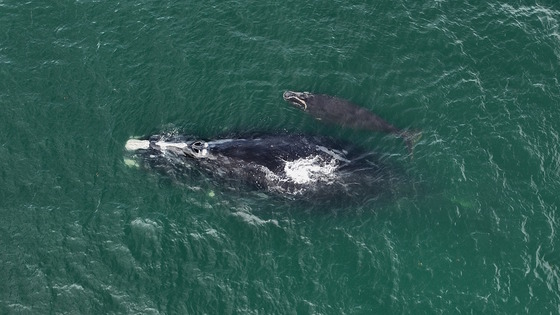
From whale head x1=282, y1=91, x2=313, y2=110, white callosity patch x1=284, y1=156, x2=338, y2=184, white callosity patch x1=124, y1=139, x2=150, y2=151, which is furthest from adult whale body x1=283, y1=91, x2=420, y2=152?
white callosity patch x1=124, y1=139, x2=150, y2=151

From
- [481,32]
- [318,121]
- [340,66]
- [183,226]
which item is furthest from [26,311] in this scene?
[481,32]

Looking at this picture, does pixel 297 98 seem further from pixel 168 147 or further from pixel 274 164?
pixel 168 147

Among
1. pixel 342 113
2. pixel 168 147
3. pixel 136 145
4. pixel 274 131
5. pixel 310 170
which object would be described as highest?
pixel 342 113

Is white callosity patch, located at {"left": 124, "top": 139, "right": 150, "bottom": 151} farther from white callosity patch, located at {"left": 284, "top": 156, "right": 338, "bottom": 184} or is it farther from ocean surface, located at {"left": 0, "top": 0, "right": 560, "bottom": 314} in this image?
white callosity patch, located at {"left": 284, "top": 156, "right": 338, "bottom": 184}

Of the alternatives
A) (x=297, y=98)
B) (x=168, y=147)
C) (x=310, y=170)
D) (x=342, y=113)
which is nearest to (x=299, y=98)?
(x=297, y=98)

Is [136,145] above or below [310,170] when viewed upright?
below

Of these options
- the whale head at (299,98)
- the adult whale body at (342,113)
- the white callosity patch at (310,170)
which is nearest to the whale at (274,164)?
the white callosity patch at (310,170)

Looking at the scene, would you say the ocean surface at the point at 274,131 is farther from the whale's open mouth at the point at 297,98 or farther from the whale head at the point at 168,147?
the whale head at the point at 168,147

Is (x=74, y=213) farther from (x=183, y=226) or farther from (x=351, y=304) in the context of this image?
(x=351, y=304)
